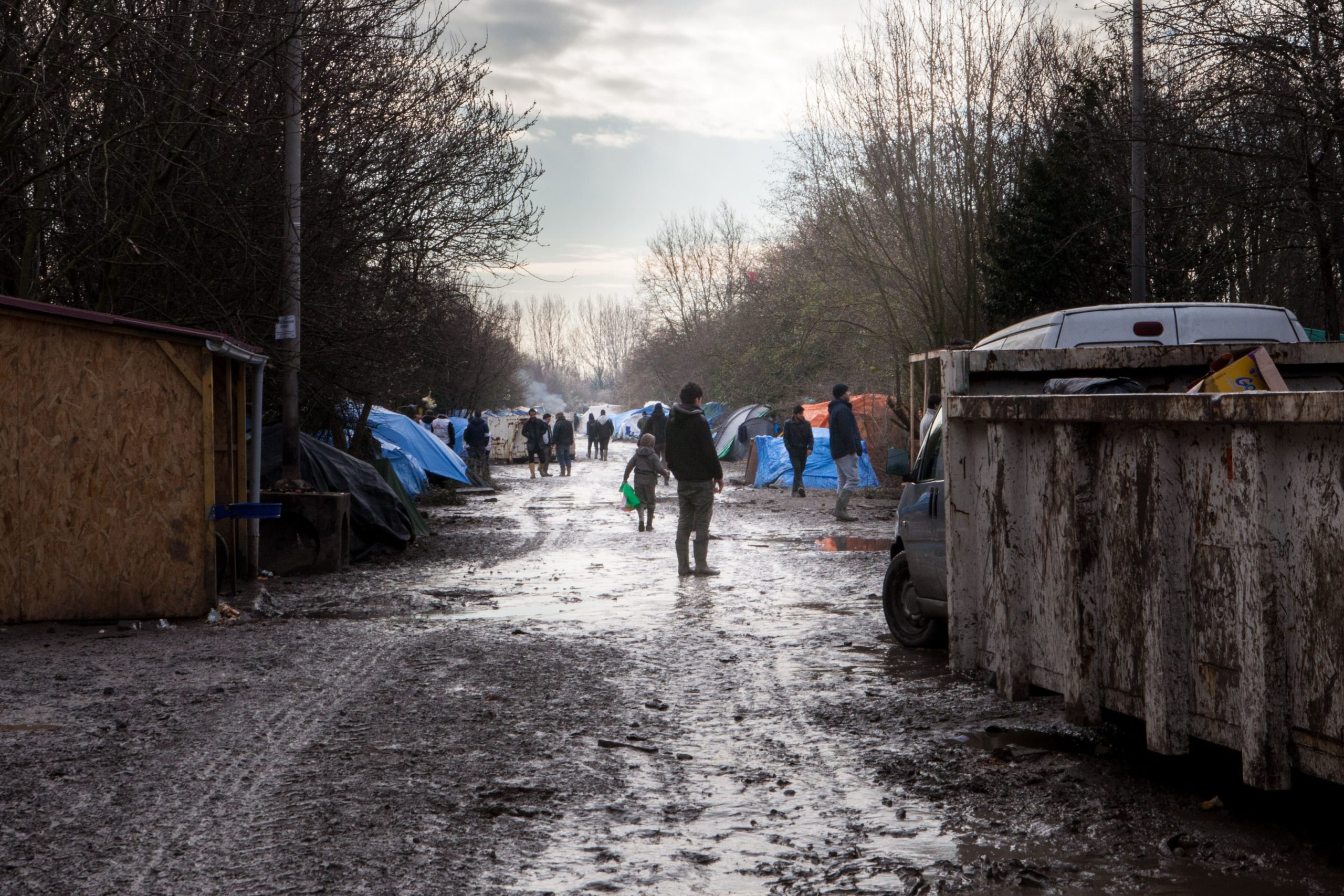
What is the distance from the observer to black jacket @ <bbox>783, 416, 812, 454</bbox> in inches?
981

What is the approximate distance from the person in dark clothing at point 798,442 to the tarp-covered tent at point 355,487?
10989 mm

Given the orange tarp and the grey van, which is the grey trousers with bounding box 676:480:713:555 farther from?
the orange tarp

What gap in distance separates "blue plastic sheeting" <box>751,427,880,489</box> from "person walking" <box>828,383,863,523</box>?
5325 mm

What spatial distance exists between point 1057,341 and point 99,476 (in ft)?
23.4

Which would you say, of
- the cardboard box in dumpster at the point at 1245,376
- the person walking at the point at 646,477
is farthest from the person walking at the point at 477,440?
the cardboard box in dumpster at the point at 1245,376

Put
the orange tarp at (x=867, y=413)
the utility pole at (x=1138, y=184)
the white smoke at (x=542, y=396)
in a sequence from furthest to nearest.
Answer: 1. the white smoke at (x=542, y=396)
2. the orange tarp at (x=867, y=413)
3. the utility pole at (x=1138, y=184)

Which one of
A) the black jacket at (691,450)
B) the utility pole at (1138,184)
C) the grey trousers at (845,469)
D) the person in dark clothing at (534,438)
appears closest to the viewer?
the black jacket at (691,450)

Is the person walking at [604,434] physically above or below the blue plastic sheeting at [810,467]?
above

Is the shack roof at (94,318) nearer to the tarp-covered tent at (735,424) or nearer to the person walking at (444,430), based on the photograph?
the person walking at (444,430)

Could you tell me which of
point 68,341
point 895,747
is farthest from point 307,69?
point 895,747

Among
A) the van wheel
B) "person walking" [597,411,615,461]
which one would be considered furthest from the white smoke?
the van wheel

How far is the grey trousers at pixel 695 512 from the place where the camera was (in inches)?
491

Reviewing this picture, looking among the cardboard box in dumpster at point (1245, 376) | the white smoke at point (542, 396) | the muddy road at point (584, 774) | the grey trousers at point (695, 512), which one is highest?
the white smoke at point (542, 396)

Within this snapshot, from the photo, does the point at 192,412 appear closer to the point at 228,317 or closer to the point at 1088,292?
the point at 228,317
